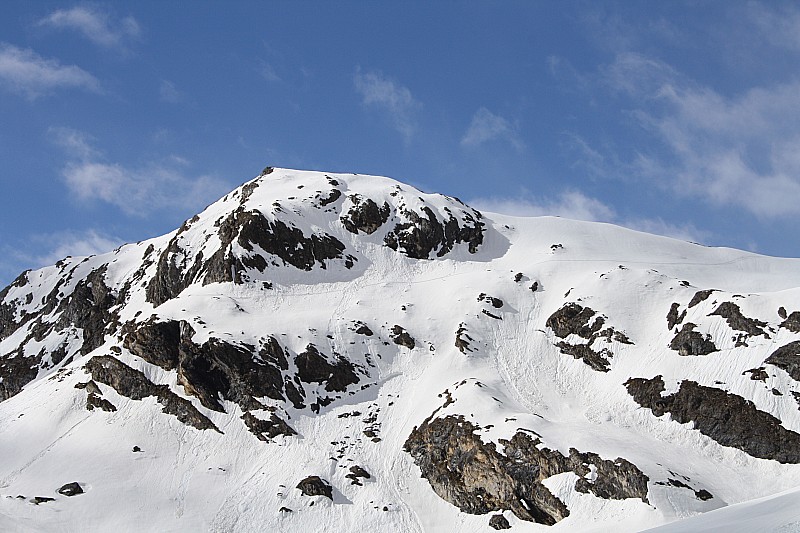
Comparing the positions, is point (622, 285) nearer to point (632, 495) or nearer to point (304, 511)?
point (632, 495)

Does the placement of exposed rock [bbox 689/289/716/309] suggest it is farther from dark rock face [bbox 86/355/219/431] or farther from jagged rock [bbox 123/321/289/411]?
dark rock face [bbox 86/355/219/431]

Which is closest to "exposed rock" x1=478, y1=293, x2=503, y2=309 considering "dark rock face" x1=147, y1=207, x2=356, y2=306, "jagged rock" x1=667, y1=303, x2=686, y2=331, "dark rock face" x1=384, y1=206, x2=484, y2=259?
"dark rock face" x1=384, y1=206, x2=484, y2=259

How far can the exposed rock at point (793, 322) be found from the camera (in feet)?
221

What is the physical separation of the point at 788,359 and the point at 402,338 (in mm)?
39880

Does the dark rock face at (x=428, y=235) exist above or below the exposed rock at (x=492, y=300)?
above

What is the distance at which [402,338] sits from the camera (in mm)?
83750

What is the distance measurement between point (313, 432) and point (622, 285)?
40.8 metres

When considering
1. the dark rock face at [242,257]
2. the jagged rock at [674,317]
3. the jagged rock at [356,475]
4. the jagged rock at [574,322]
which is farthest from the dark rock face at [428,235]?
the jagged rock at [356,475]

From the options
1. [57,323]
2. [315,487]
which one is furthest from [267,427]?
[57,323]

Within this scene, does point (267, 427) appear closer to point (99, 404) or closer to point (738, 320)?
point (99, 404)

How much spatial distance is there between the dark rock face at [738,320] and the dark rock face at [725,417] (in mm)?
8338

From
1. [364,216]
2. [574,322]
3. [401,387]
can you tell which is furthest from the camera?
[364,216]

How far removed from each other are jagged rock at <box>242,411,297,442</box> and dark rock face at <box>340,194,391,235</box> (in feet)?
132

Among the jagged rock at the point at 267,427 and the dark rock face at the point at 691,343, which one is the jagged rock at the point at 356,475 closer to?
the jagged rock at the point at 267,427
